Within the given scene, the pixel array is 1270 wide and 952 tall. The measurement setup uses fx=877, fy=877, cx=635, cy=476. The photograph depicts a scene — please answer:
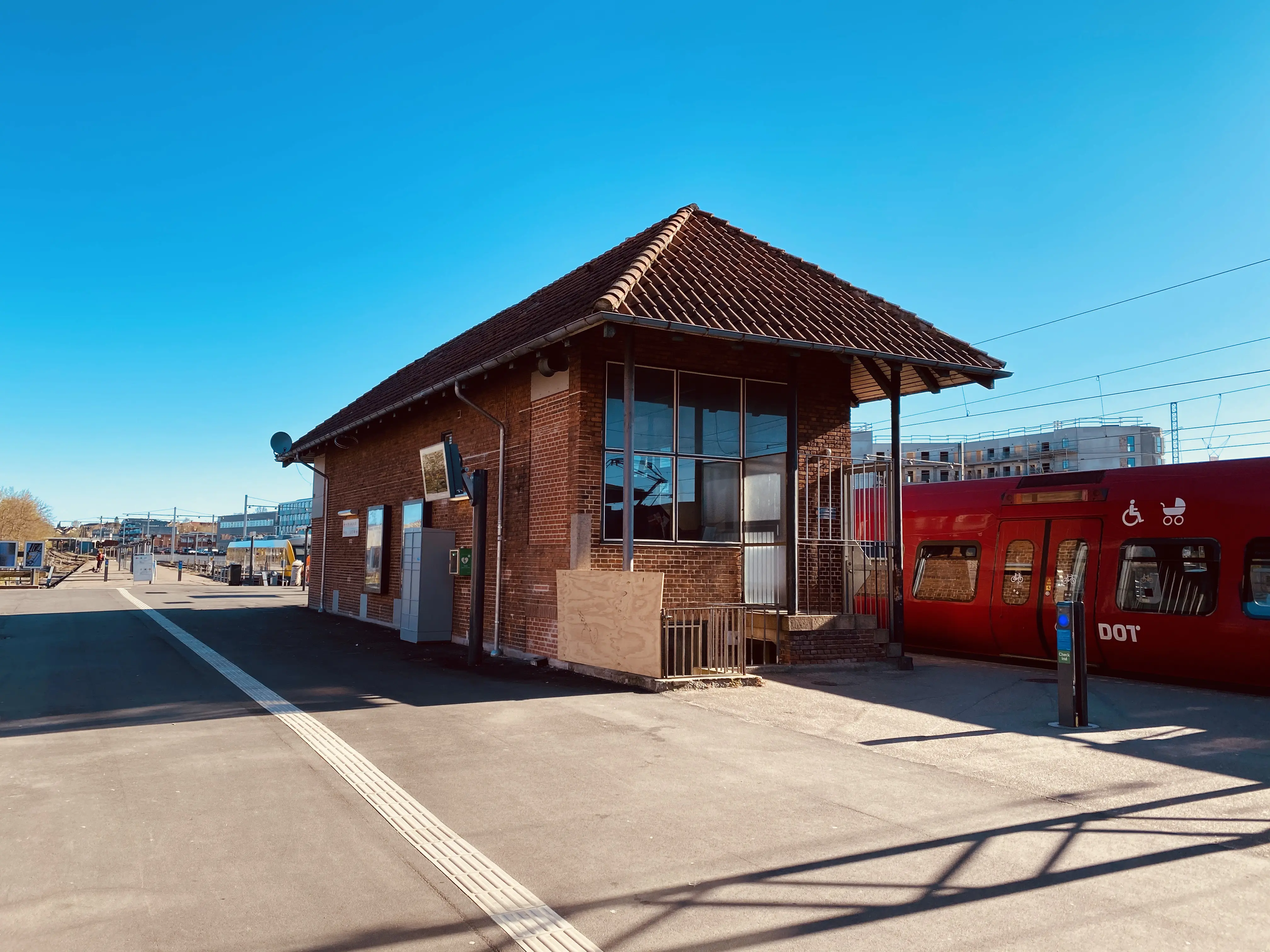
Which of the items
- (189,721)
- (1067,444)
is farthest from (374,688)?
(1067,444)

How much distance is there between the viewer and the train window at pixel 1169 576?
11.0 m

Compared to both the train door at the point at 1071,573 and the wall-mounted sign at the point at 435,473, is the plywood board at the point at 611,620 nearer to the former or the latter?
the wall-mounted sign at the point at 435,473

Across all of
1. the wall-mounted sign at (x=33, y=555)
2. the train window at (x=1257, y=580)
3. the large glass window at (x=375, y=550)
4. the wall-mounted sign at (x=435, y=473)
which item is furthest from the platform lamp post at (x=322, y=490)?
the wall-mounted sign at (x=33, y=555)

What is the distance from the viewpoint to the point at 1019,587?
13.4 m

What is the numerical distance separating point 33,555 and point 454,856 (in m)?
58.5

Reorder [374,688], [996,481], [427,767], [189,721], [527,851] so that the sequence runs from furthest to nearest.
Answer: [996,481] < [374,688] < [189,721] < [427,767] < [527,851]

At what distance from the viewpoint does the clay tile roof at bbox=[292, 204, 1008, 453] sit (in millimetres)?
10984

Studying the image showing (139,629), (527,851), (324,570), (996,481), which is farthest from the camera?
(324,570)

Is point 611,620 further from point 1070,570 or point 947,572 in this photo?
point 1070,570

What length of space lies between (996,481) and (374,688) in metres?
10.1

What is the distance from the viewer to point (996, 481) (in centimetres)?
1436

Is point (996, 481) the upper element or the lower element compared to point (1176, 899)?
upper

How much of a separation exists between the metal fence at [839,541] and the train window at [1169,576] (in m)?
3.12

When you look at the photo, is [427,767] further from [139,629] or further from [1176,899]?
[139,629]
